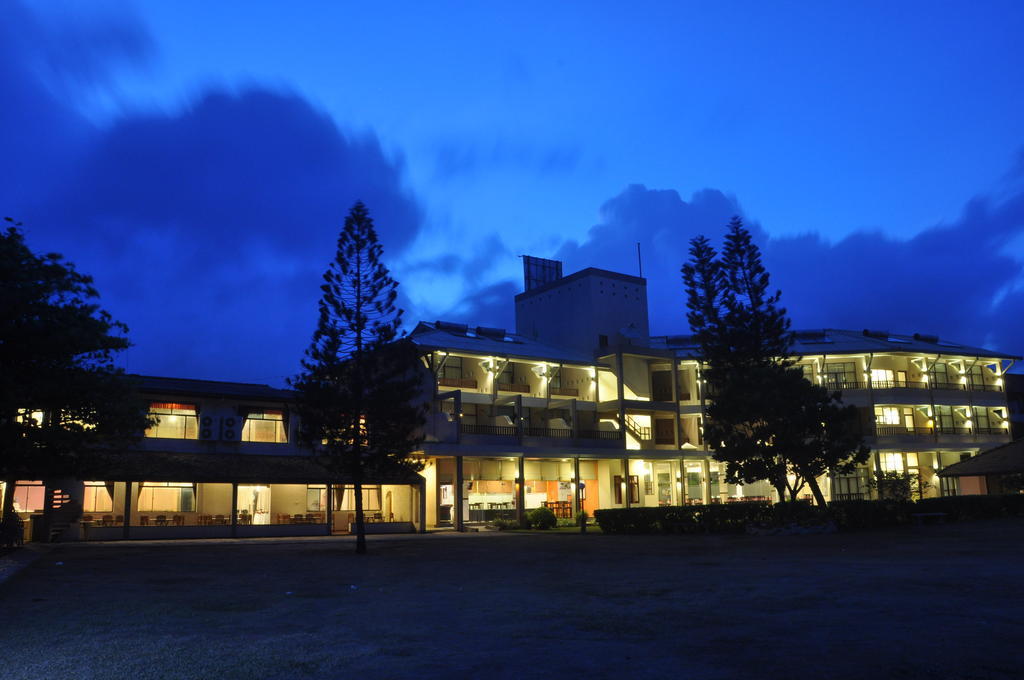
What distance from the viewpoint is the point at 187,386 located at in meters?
38.6

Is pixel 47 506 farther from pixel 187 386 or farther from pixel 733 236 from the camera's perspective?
pixel 733 236

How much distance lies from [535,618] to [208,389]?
32.1m

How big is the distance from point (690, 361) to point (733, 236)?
1981cm

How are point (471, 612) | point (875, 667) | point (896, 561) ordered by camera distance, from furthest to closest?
point (896, 561) → point (471, 612) → point (875, 667)

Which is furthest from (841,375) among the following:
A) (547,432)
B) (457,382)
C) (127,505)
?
(127,505)

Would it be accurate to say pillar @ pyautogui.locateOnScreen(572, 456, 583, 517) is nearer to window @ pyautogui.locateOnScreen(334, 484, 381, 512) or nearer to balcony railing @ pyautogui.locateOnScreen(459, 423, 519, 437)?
balcony railing @ pyautogui.locateOnScreen(459, 423, 519, 437)

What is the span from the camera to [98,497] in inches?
1387

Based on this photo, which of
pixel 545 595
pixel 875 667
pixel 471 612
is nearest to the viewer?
pixel 875 667

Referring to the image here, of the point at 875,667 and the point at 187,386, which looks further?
the point at 187,386

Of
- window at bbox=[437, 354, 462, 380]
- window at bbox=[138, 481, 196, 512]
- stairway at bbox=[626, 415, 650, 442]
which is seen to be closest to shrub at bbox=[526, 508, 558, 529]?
window at bbox=[437, 354, 462, 380]

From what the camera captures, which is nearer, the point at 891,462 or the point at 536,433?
the point at 536,433

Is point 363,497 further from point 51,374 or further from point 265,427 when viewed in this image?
point 51,374

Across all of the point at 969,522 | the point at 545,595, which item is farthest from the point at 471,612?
the point at 969,522

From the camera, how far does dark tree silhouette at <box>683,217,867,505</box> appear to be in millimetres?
32750
